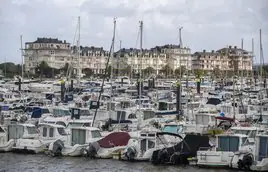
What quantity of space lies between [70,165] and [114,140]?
11.6ft

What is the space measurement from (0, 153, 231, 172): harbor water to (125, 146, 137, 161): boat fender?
15.2 inches

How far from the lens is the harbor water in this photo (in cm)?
3594

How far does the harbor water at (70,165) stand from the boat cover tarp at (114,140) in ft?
4.01

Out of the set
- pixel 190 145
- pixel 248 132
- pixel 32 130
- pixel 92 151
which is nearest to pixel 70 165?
pixel 92 151

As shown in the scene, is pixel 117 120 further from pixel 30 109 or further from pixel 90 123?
pixel 30 109

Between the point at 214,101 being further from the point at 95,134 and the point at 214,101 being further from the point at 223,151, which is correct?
the point at 223,151

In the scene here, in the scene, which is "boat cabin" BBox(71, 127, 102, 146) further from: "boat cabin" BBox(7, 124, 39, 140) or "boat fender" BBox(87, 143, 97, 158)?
"boat cabin" BBox(7, 124, 39, 140)

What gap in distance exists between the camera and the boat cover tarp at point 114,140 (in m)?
39.6

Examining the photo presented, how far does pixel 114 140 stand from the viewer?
3991 cm

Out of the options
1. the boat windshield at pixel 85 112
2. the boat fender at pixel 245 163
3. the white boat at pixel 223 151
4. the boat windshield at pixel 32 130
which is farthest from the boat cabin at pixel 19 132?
the boat fender at pixel 245 163

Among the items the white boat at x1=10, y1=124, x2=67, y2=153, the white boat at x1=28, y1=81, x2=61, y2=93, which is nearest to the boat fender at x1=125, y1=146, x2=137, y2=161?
the white boat at x1=10, y1=124, x2=67, y2=153

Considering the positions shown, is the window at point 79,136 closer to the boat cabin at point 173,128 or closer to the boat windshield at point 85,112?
the boat cabin at point 173,128

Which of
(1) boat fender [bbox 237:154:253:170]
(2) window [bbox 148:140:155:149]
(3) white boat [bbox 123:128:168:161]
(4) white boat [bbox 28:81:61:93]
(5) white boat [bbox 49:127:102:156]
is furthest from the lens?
(4) white boat [bbox 28:81:61:93]

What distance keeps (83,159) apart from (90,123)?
599 cm
